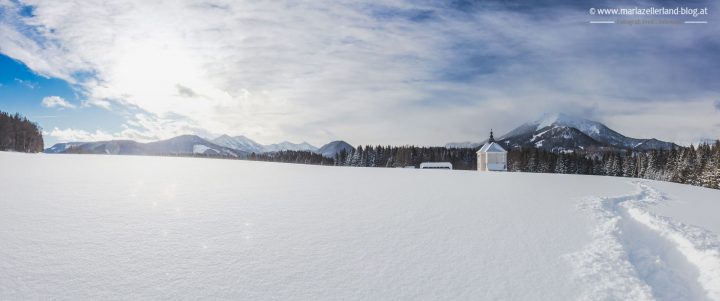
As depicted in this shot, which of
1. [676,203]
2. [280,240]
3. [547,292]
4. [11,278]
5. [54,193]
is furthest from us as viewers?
[676,203]

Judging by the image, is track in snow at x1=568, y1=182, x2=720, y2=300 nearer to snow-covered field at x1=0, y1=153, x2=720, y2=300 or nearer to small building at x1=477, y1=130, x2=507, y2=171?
snow-covered field at x1=0, y1=153, x2=720, y2=300

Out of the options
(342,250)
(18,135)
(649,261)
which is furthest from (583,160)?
(18,135)

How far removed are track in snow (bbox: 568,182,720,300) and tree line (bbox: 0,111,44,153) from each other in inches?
5300

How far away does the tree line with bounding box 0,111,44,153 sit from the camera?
344 ft

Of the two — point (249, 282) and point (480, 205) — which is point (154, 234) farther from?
point (480, 205)

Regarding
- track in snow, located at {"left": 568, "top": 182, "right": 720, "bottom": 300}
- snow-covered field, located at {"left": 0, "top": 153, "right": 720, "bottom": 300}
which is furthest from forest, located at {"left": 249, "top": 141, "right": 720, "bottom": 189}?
snow-covered field, located at {"left": 0, "top": 153, "right": 720, "bottom": 300}

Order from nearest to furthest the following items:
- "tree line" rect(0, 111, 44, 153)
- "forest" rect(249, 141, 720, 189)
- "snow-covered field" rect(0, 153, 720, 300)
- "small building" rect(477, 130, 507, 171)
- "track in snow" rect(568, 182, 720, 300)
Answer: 1. "snow-covered field" rect(0, 153, 720, 300)
2. "track in snow" rect(568, 182, 720, 300)
3. "small building" rect(477, 130, 507, 171)
4. "forest" rect(249, 141, 720, 189)
5. "tree line" rect(0, 111, 44, 153)

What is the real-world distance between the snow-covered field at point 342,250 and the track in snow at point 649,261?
43mm

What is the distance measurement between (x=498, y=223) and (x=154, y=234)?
31.9ft

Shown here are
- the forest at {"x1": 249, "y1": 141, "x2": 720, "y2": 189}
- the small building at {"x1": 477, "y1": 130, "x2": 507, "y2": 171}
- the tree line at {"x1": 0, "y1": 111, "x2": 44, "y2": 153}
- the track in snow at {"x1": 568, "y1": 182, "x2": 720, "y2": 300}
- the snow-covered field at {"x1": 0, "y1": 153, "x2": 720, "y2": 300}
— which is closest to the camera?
the snow-covered field at {"x1": 0, "y1": 153, "x2": 720, "y2": 300}

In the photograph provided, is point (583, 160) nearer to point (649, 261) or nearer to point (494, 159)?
point (494, 159)

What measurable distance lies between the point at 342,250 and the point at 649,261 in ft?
24.5

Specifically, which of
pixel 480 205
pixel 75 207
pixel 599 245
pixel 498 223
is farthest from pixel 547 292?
pixel 75 207

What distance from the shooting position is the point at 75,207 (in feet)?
40.2
